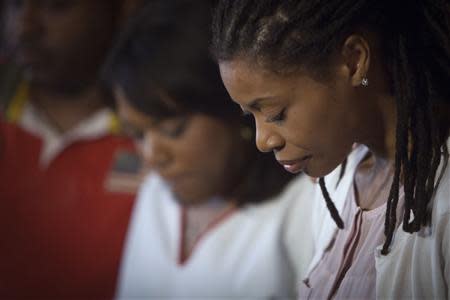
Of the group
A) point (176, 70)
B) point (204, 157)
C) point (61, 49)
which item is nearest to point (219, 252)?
point (204, 157)

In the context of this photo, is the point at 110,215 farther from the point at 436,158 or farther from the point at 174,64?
the point at 436,158

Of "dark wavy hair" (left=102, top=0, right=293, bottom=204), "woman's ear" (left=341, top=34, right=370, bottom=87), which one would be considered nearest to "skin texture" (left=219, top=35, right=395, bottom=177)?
"woman's ear" (left=341, top=34, right=370, bottom=87)

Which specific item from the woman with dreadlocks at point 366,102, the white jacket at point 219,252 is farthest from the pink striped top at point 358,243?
the white jacket at point 219,252

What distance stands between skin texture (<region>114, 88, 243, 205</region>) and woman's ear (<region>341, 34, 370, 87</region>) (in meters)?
0.63

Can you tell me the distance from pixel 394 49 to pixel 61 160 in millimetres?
1098

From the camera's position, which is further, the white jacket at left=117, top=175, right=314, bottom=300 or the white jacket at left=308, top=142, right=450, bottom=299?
the white jacket at left=117, top=175, right=314, bottom=300

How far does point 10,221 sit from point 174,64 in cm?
58

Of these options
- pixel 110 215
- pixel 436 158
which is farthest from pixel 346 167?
pixel 110 215

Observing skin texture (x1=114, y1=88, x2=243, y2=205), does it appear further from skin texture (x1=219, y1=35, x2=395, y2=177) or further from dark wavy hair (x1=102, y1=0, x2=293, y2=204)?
skin texture (x1=219, y1=35, x2=395, y2=177)

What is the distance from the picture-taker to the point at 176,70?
1.12 m

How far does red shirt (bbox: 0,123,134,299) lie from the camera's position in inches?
55.9

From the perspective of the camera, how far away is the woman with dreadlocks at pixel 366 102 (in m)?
0.50

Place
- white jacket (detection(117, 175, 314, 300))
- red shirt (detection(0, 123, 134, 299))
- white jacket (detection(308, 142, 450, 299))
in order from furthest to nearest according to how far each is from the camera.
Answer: red shirt (detection(0, 123, 134, 299)), white jacket (detection(117, 175, 314, 300)), white jacket (detection(308, 142, 450, 299))

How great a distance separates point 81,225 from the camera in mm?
1436
